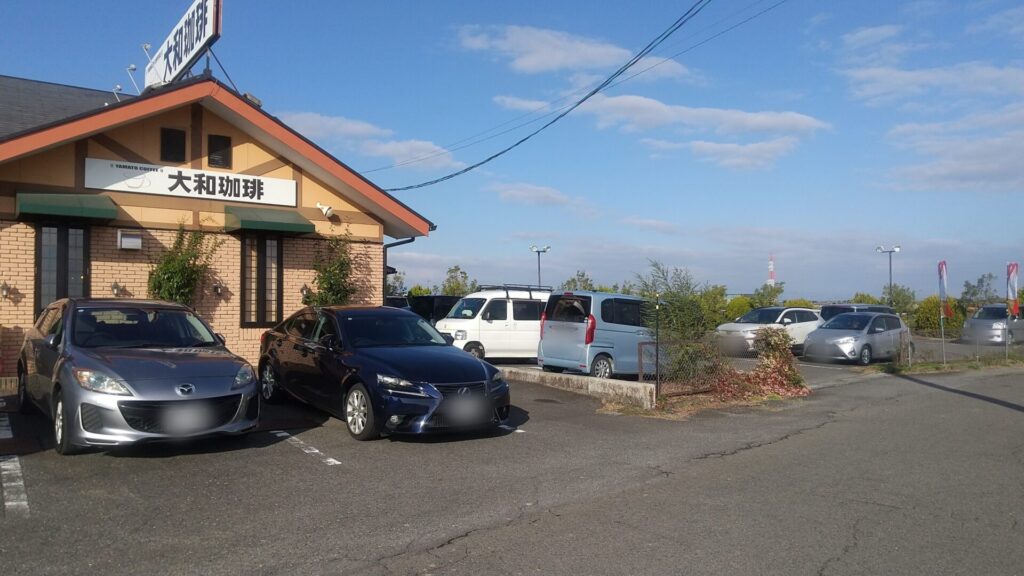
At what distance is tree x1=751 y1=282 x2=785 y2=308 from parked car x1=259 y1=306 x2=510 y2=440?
28.0m

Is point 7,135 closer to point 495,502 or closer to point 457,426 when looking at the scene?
point 457,426

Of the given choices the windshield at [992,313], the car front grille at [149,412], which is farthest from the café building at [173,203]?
the windshield at [992,313]

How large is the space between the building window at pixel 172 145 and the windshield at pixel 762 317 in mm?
16797

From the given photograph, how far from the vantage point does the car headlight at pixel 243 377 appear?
8250mm

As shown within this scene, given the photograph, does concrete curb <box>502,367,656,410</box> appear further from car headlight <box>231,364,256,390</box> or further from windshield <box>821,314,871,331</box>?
windshield <box>821,314,871,331</box>

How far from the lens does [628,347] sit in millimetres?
14602

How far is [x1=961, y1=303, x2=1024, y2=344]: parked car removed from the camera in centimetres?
2502

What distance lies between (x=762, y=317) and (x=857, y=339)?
373 centimetres

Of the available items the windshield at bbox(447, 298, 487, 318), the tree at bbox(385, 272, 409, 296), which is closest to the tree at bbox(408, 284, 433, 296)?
the tree at bbox(385, 272, 409, 296)

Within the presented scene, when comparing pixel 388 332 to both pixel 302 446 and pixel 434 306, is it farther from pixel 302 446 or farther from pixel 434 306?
pixel 434 306


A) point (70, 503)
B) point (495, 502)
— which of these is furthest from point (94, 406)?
point (495, 502)

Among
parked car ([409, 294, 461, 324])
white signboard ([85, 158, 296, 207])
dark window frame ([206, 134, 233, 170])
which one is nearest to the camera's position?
white signboard ([85, 158, 296, 207])

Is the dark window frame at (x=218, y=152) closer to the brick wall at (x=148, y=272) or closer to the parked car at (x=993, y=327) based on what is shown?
the brick wall at (x=148, y=272)

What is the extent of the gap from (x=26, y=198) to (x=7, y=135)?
0.98 m
